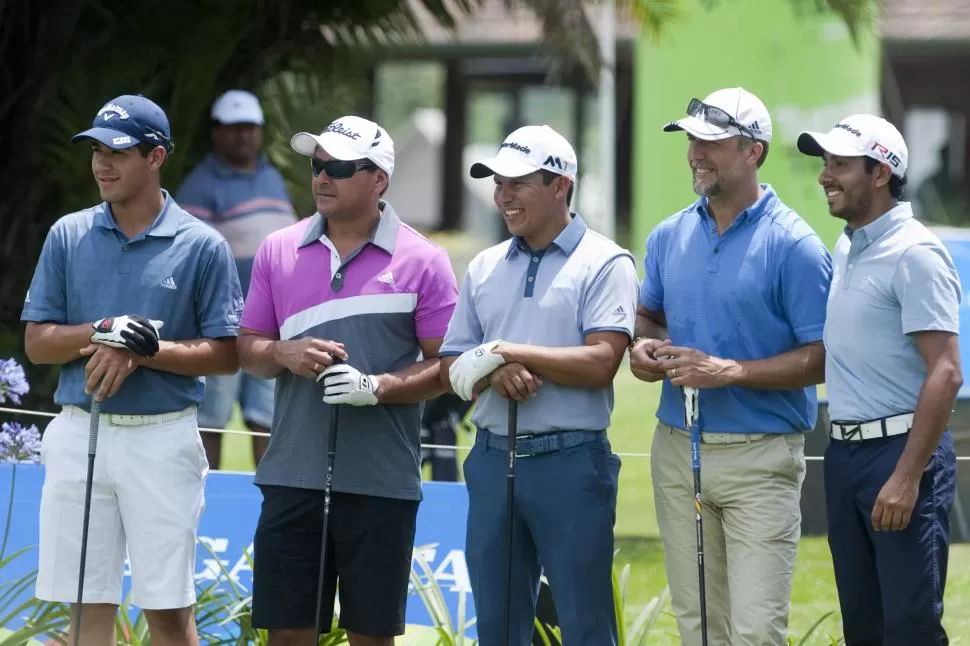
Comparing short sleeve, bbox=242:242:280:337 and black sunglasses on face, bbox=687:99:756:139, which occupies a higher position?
black sunglasses on face, bbox=687:99:756:139

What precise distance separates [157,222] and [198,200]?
9.77 feet

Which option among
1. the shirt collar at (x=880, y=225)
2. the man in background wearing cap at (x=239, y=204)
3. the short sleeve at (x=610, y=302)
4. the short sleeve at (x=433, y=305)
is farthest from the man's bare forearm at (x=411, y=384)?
the man in background wearing cap at (x=239, y=204)

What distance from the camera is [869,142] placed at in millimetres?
5062

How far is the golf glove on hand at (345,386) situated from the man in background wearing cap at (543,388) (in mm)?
269

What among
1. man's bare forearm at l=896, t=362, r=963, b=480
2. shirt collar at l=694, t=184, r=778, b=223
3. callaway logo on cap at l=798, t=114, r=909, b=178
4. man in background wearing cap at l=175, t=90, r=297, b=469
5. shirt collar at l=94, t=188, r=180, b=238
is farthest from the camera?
man in background wearing cap at l=175, t=90, r=297, b=469

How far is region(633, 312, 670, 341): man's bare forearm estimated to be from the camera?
216 inches

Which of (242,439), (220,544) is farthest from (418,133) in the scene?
(220,544)

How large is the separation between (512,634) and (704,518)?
0.71 meters

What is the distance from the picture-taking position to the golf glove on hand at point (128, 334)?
5.11 m

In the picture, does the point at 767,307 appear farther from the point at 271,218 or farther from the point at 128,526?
the point at 271,218

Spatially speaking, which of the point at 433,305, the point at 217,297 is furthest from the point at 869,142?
the point at 217,297

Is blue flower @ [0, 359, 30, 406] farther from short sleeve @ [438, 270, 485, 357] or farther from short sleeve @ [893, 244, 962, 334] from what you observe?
short sleeve @ [893, 244, 962, 334]

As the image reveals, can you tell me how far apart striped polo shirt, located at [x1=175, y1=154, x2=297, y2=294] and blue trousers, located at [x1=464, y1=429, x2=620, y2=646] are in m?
3.39

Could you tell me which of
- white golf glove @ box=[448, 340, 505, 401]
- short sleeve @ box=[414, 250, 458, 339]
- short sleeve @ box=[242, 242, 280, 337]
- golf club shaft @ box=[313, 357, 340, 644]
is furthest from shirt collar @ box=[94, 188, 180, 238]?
white golf glove @ box=[448, 340, 505, 401]
